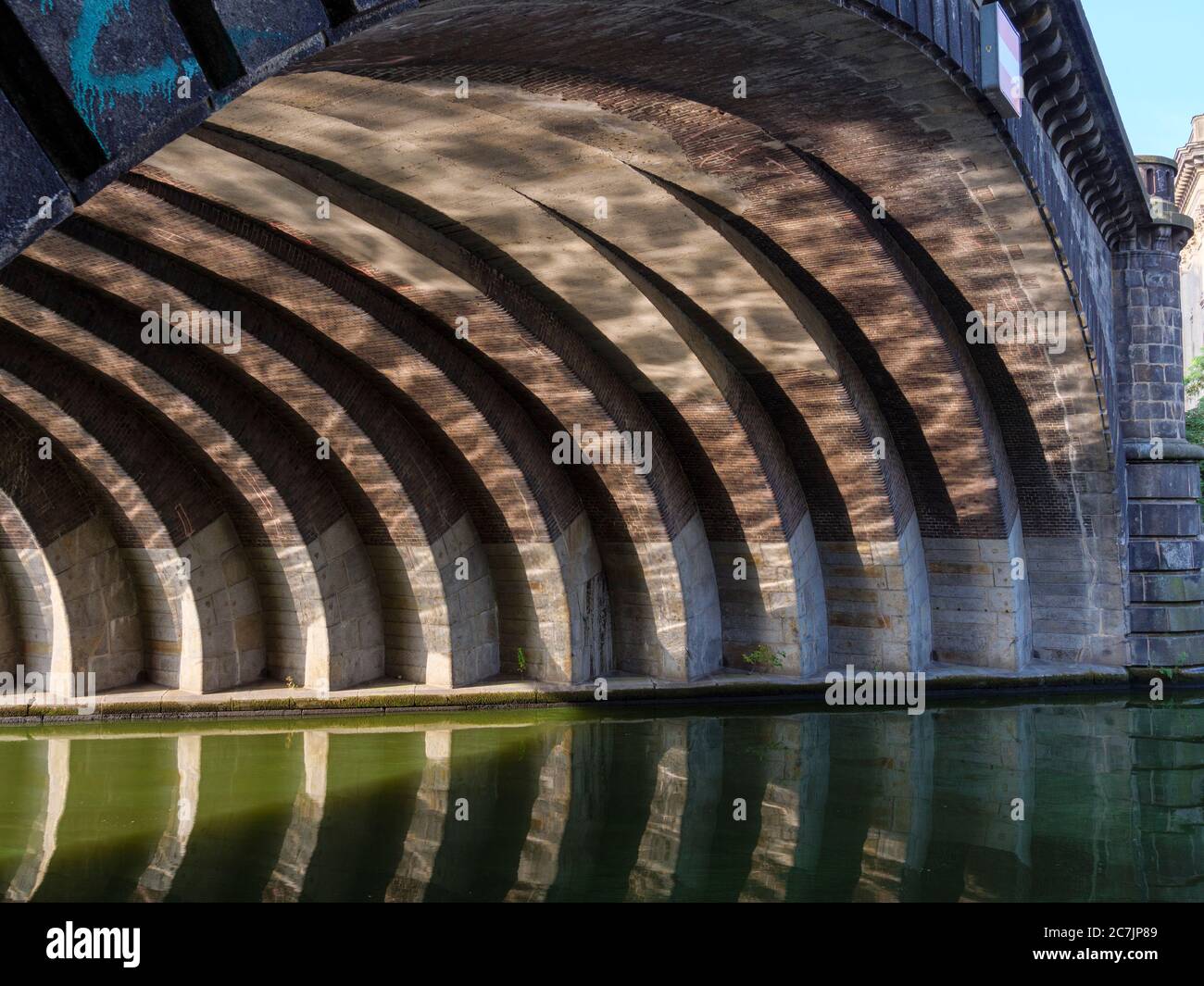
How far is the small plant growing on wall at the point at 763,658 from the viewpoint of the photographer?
14664 mm

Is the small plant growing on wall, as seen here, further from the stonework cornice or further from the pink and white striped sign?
the pink and white striped sign

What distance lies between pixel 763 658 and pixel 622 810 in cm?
597

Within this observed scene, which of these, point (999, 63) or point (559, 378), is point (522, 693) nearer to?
point (559, 378)

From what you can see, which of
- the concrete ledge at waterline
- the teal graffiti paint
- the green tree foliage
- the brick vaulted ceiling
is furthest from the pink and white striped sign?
the green tree foliage

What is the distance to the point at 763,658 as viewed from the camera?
1477cm

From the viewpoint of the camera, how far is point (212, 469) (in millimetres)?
13789

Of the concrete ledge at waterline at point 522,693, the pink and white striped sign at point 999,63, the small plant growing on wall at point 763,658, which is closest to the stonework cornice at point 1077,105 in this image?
the pink and white striped sign at point 999,63

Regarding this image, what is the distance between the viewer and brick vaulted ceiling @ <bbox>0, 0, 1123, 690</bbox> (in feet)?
26.4

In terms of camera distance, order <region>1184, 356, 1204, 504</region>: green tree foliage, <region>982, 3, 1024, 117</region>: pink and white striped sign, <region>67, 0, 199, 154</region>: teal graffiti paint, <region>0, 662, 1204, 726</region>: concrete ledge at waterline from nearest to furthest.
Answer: <region>67, 0, 199, 154</region>: teal graffiti paint
<region>982, 3, 1024, 117</region>: pink and white striped sign
<region>0, 662, 1204, 726</region>: concrete ledge at waterline
<region>1184, 356, 1204, 504</region>: green tree foliage

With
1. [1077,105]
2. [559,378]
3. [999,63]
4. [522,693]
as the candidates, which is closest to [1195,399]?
[1077,105]

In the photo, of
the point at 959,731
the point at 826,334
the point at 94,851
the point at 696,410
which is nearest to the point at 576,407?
the point at 696,410

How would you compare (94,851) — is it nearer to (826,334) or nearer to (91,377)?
(91,377)

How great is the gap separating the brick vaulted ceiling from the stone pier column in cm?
54
